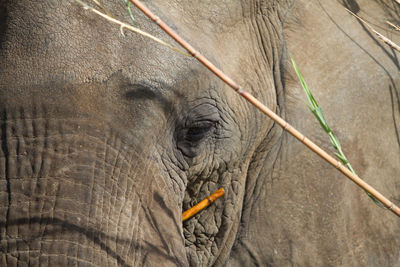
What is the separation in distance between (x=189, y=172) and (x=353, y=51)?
722 mm

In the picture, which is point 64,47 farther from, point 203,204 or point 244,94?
point 203,204

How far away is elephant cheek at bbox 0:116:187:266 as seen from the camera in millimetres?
1686

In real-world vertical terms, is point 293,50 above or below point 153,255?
above

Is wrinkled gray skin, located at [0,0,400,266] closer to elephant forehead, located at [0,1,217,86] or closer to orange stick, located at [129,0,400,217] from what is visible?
elephant forehead, located at [0,1,217,86]

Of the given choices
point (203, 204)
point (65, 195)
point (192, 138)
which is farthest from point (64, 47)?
point (203, 204)

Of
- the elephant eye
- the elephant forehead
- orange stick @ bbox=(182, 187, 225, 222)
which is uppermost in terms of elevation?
the elephant forehead

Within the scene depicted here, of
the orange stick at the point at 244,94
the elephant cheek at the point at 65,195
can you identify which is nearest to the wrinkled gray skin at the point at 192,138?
the elephant cheek at the point at 65,195

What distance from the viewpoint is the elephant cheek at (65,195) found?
1686 millimetres

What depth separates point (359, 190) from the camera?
2.43 metres

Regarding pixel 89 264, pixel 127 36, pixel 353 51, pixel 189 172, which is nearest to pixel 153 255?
pixel 89 264

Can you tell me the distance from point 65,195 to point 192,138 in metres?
0.48

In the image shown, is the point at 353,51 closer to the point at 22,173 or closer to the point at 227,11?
the point at 227,11

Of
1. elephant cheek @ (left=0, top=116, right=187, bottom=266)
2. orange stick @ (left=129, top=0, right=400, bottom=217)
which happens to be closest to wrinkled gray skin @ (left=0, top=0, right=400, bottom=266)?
elephant cheek @ (left=0, top=116, right=187, bottom=266)

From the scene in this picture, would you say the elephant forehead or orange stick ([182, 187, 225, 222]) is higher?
the elephant forehead
